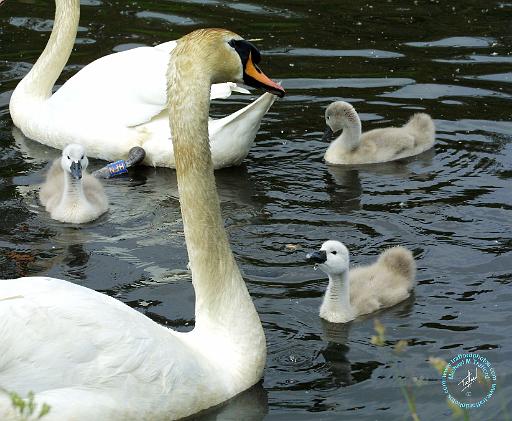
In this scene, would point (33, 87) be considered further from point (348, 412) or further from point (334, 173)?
point (348, 412)

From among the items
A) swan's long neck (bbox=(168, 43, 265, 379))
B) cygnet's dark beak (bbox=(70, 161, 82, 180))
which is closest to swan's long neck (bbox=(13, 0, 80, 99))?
cygnet's dark beak (bbox=(70, 161, 82, 180))

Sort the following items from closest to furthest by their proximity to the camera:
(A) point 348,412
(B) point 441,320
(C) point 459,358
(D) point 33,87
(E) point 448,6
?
(A) point 348,412 → (C) point 459,358 → (B) point 441,320 → (D) point 33,87 → (E) point 448,6

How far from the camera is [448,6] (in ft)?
47.5

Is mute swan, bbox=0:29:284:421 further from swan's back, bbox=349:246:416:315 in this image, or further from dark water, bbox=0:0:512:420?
swan's back, bbox=349:246:416:315

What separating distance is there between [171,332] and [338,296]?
139cm

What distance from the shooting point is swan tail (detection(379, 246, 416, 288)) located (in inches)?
301

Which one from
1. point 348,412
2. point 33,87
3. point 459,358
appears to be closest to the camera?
point 348,412

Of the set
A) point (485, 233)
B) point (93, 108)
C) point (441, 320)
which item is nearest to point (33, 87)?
point (93, 108)

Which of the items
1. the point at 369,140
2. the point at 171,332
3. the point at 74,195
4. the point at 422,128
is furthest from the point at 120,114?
the point at 171,332

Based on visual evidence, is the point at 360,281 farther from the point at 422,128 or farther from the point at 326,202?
the point at 422,128

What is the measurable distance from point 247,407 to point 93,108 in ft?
16.1

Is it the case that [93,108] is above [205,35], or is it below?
below

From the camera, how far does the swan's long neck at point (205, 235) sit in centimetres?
636

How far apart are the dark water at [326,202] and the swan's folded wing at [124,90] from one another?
0.53 meters
